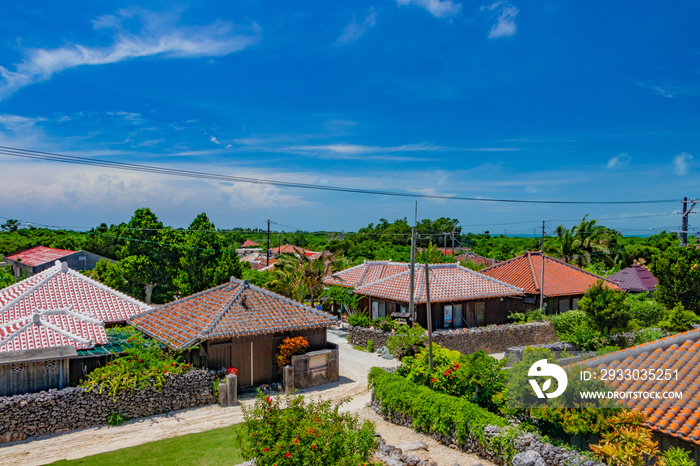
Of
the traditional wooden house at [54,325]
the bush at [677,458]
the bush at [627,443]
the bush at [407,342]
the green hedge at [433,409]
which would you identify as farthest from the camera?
the bush at [407,342]

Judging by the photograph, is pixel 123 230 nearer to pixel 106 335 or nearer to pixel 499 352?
pixel 106 335

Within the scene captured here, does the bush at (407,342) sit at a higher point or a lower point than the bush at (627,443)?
lower

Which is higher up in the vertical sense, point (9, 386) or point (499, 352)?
point (9, 386)

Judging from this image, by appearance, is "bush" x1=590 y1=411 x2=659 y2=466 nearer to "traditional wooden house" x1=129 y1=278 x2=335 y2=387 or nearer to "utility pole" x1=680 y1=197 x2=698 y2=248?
"traditional wooden house" x1=129 y1=278 x2=335 y2=387

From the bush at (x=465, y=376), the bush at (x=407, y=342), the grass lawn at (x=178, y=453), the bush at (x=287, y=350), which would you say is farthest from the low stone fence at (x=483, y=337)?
the grass lawn at (x=178, y=453)

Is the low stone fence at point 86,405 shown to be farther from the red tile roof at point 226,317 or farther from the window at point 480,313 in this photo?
the window at point 480,313

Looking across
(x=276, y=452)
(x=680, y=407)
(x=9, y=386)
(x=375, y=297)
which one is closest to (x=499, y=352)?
(x=375, y=297)

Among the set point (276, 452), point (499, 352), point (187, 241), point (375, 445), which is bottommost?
point (499, 352)
